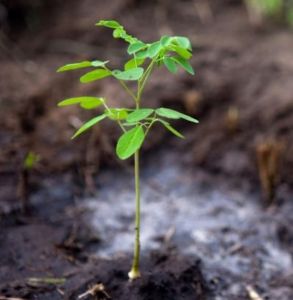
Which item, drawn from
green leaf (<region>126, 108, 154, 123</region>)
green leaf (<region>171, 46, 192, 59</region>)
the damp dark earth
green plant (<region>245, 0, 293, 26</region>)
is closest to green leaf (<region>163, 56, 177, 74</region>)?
green leaf (<region>171, 46, 192, 59</region>)

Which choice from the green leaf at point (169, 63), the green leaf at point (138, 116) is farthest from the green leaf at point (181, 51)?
the green leaf at point (138, 116)

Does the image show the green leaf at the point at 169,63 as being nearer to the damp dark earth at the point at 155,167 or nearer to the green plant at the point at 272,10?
the damp dark earth at the point at 155,167

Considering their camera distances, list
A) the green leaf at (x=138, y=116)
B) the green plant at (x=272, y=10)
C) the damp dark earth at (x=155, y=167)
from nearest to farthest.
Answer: the green leaf at (x=138, y=116), the damp dark earth at (x=155, y=167), the green plant at (x=272, y=10)

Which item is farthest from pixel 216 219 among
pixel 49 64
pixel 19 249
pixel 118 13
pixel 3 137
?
pixel 118 13

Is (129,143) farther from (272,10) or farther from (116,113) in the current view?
(272,10)

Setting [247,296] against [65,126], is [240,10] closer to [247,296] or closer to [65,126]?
[65,126]

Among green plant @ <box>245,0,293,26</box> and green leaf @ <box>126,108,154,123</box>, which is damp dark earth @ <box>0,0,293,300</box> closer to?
green plant @ <box>245,0,293,26</box>

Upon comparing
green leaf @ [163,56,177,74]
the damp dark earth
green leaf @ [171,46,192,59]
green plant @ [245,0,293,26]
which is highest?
green plant @ [245,0,293,26]
